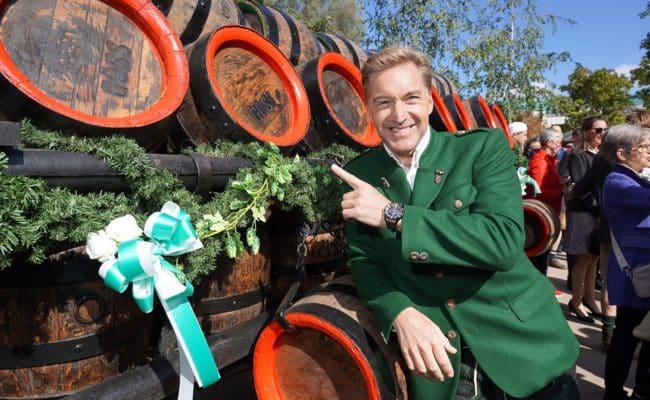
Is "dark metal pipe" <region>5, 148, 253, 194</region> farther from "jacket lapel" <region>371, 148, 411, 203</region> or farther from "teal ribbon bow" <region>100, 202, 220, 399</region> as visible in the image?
"jacket lapel" <region>371, 148, 411, 203</region>

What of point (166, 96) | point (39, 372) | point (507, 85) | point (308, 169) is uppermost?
point (507, 85)

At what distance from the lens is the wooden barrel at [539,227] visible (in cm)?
471

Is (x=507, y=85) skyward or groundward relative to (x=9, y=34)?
skyward

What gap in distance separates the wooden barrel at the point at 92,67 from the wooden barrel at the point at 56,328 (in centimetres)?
48

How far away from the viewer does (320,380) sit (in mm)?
1597

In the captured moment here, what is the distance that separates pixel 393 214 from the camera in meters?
1.33

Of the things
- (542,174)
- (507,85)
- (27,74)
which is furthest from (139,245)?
(507,85)

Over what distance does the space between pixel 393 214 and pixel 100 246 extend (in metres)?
0.80

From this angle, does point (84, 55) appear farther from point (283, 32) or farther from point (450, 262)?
point (283, 32)

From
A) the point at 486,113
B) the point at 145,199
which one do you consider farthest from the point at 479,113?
the point at 145,199

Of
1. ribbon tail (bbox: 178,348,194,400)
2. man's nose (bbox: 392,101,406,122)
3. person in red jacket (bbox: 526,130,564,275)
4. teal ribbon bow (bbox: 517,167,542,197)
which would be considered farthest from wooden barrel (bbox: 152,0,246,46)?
person in red jacket (bbox: 526,130,564,275)

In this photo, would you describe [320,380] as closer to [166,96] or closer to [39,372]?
[39,372]

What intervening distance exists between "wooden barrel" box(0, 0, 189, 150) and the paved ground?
10.2ft

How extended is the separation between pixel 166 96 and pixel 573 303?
15.0 feet
